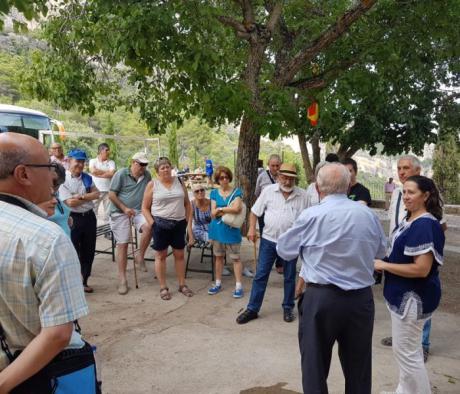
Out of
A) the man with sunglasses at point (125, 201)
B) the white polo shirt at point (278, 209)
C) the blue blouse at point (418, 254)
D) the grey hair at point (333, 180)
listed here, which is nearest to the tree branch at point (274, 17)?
the man with sunglasses at point (125, 201)

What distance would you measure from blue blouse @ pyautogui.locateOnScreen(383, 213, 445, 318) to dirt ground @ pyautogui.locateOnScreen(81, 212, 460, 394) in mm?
859

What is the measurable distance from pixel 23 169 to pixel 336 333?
6.50 feet

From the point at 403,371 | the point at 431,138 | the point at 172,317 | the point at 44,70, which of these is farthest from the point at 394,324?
the point at 431,138

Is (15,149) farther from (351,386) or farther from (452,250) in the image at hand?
(452,250)

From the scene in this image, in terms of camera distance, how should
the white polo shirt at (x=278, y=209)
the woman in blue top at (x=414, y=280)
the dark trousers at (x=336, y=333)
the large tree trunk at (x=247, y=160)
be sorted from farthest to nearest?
the large tree trunk at (x=247, y=160) → the white polo shirt at (x=278, y=209) → the woman in blue top at (x=414, y=280) → the dark trousers at (x=336, y=333)

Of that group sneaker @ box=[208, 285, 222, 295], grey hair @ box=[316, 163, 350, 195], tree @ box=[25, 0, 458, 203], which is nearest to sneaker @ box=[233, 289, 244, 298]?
sneaker @ box=[208, 285, 222, 295]

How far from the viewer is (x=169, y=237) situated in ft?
17.6

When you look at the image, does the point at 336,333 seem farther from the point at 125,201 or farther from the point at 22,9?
the point at 125,201

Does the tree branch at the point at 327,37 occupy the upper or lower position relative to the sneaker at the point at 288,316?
upper

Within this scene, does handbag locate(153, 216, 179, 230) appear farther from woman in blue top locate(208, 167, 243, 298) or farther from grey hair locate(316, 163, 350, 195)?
grey hair locate(316, 163, 350, 195)

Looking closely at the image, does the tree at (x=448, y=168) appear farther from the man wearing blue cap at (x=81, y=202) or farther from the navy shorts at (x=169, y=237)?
the man wearing blue cap at (x=81, y=202)

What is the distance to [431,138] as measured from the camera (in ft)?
47.8

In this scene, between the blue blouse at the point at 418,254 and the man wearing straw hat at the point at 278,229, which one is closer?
the blue blouse at the point at 418,254

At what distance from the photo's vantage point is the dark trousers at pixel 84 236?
536cm
